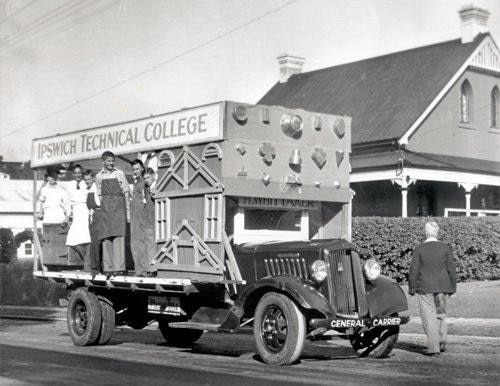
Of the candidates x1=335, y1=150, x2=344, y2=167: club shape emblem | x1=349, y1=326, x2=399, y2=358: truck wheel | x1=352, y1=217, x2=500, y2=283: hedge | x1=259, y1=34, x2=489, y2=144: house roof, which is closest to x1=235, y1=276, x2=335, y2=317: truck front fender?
x1=349, y1=326, x2=399, y2=358: truck wheel

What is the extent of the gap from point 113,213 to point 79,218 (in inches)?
66.1

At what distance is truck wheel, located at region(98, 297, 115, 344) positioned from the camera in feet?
43.6

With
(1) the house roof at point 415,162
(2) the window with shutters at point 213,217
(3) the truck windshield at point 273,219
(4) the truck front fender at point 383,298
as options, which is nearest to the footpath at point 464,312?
(4) the truck front fender at point 383,298

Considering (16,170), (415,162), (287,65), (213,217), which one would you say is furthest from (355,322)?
(16,170)

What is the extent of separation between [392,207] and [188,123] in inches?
724

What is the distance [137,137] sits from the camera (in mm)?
13305

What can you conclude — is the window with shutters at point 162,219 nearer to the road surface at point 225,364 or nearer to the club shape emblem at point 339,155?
the road surface at point 225,364

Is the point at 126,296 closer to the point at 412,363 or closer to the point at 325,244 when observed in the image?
the point at 325,244

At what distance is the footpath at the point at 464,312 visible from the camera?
1404cm

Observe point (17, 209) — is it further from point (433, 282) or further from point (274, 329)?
point (274, 329)

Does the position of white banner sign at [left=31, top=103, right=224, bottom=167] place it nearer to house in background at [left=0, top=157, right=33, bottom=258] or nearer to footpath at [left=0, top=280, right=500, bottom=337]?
footpath at [left=0, top=280, right=500, bottom=337]

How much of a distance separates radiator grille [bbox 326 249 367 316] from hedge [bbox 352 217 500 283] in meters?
10.1

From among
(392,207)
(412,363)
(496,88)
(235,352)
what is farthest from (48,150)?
(496,88)

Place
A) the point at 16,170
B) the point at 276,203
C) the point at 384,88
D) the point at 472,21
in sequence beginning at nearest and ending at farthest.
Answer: the point at 276,203
the point at 472,21
the point at 384,88
the point at 16,170
